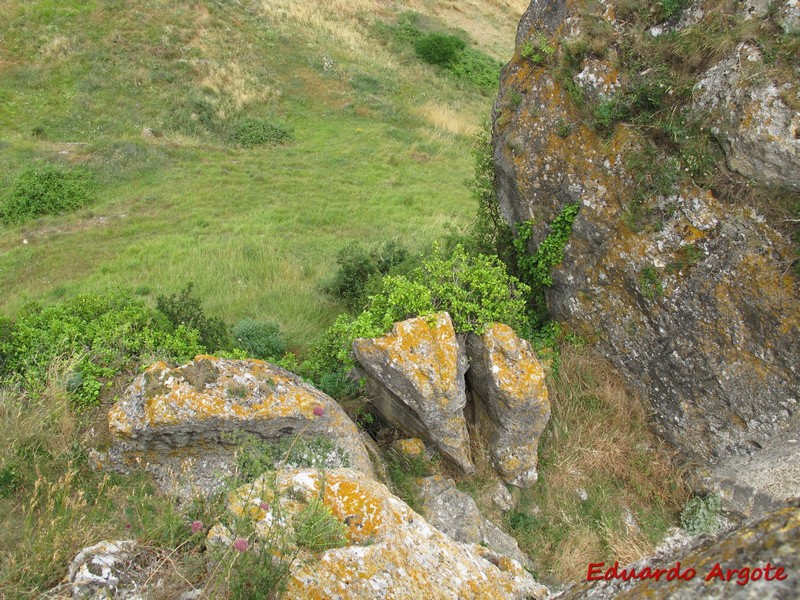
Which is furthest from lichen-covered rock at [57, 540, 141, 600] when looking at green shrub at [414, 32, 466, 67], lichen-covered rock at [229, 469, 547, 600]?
green shrub at [414, 32, 466, 67]

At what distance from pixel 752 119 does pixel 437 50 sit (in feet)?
92.1

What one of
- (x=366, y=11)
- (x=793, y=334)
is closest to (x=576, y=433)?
(x=793, y=334)

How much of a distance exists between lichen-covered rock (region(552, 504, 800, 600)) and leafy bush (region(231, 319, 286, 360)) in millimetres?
5788

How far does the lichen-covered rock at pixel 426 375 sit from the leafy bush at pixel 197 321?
8.13 ft

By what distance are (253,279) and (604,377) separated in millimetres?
6806

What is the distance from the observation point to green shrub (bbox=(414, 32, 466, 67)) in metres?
30.5

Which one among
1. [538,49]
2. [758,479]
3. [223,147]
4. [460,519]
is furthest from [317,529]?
[223,147]

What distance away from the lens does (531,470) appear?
20.2ft

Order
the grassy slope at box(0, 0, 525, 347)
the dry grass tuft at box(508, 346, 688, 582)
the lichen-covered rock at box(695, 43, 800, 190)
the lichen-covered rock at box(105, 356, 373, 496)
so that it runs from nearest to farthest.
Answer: the lichen-covered rock at box(105, 356, 373, 496), the lichen-covered rock at box(695, 43, 800, 190), the dry grass tuft at box(508, 346, 688, 582), the grassy slope at box(0, 0, 525, 347)

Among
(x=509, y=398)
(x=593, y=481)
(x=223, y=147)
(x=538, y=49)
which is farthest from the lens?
(x=223, y=147)

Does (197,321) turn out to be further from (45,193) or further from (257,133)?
(257,133)

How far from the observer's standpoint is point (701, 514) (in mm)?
6172

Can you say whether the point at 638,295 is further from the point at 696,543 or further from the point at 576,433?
the point at 696,543

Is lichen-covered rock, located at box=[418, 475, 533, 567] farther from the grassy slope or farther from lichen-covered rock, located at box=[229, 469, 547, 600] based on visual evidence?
the grassy slope
